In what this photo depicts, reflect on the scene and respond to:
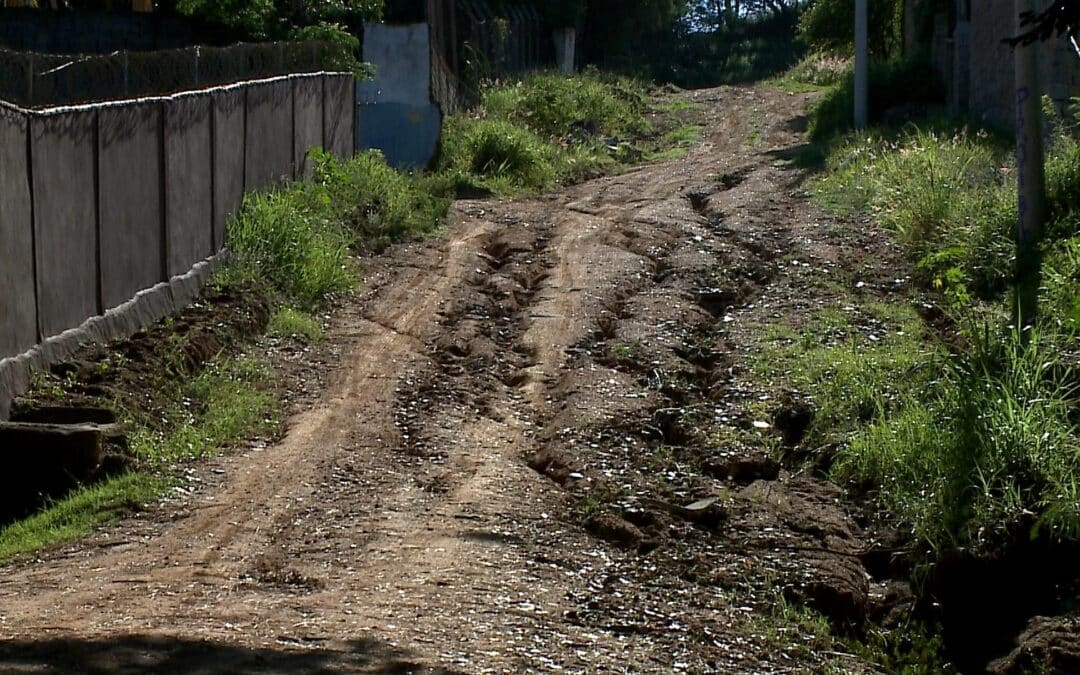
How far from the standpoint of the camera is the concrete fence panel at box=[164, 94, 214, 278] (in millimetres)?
10672

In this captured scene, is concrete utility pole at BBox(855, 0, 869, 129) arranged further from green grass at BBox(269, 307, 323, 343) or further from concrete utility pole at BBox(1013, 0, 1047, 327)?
green grass at BBox(269, 307, 323, 343)

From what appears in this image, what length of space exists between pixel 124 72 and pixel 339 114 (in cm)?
673

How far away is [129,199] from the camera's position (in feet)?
32.4

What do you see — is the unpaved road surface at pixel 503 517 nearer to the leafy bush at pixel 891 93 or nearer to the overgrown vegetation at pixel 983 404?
the overgrown vegetation at pixel 983 404

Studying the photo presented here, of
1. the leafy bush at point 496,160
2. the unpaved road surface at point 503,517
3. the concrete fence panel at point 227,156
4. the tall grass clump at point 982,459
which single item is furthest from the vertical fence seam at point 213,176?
the leafy bush at point 496,160

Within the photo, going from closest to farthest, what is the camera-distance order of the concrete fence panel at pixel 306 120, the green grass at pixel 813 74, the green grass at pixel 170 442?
the green grass at pixel 170 442 → the concrete fence panel at pixel 306 120 → the green grass at pixel 813 74

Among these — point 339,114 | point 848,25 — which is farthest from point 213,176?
point 848,25

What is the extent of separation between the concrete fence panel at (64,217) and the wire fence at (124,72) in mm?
229

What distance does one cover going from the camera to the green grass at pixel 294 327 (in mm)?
10789

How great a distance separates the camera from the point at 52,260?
870 cm

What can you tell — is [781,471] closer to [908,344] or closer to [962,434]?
[962,434]

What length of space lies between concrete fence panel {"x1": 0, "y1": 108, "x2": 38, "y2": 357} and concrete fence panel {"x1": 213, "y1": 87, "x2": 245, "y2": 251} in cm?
350

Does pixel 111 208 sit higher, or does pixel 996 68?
pixel 996 68

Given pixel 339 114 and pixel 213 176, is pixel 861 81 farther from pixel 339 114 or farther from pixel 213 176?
pixel 213 176
